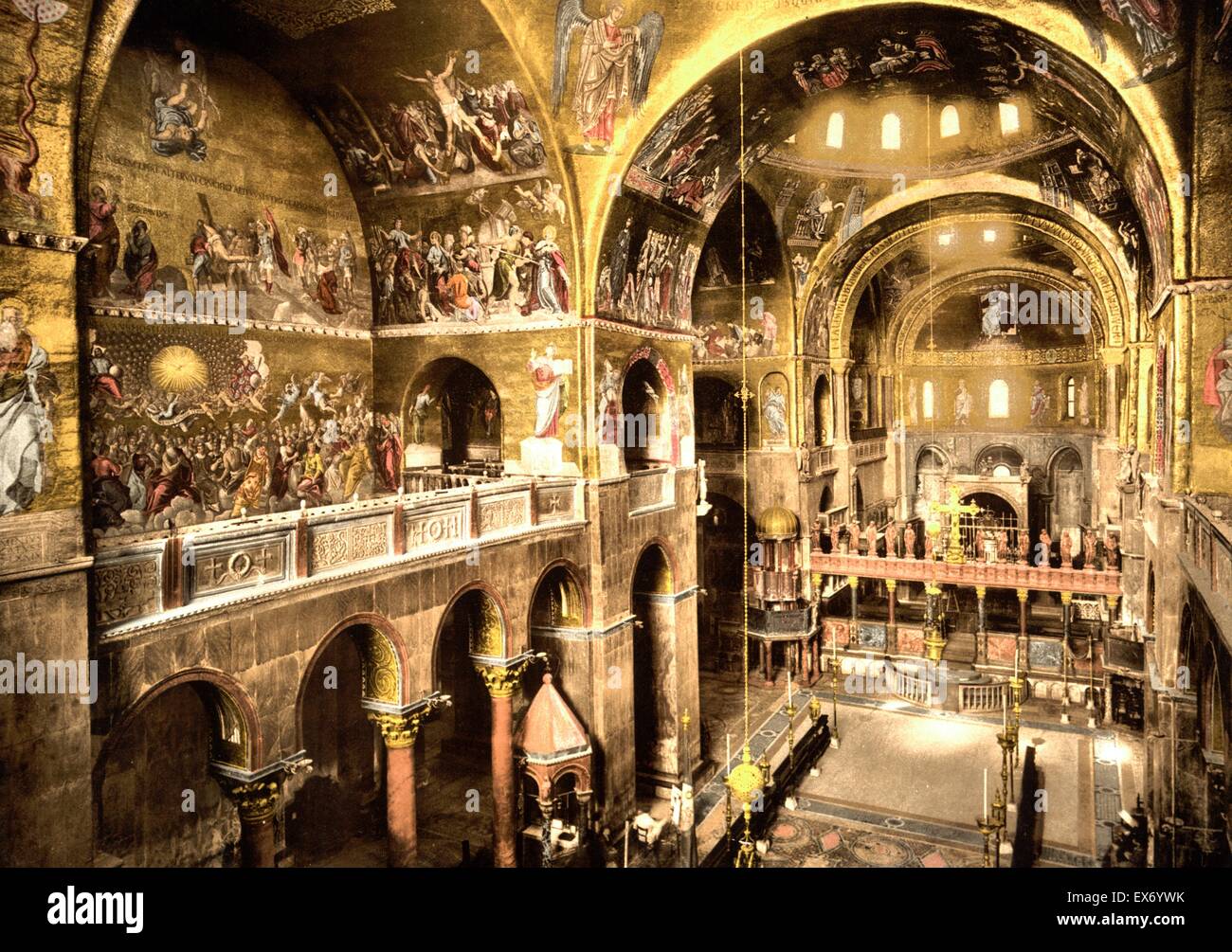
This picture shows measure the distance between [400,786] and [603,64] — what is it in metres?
10.8

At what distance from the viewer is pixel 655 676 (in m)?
17.2

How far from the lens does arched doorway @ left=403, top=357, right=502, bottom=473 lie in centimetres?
1623

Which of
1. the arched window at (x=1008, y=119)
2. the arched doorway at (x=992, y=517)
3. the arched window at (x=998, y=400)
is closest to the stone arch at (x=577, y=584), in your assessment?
the arched window at (x=1008, y=119)

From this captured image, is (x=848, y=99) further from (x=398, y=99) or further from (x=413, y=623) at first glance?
(x=413, y=623)

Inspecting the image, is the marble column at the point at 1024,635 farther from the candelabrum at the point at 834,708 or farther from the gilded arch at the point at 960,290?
the gilded arch at the point at 960,290

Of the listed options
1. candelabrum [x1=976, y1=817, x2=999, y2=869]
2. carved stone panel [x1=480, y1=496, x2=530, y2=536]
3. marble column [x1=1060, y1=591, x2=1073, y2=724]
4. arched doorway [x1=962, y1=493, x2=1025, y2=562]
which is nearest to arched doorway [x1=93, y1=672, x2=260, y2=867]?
carved stone panel [x1=480, y1=496, x2=530, y2=536]

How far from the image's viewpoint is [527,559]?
13.4m

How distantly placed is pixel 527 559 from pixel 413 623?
267cm

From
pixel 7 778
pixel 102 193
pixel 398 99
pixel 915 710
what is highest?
pixel 398 99

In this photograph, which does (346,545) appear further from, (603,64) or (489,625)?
(603,64)

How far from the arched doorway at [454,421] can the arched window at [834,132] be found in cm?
1026

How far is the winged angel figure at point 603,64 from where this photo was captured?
1257 centimetres

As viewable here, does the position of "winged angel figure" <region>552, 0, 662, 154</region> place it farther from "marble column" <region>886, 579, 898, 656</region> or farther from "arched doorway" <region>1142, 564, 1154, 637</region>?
"marble column" <region>886, 579, 898, 656</region>
